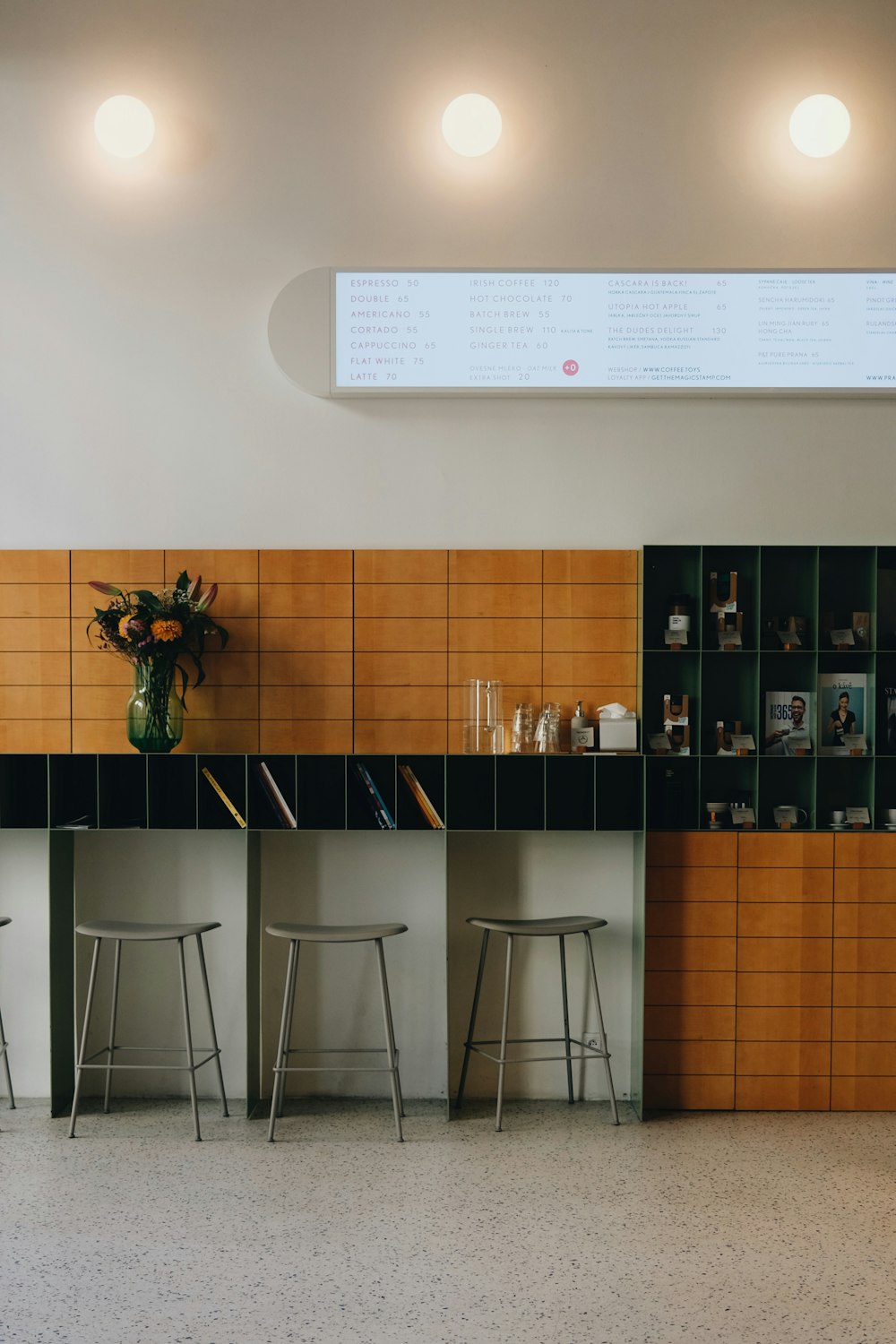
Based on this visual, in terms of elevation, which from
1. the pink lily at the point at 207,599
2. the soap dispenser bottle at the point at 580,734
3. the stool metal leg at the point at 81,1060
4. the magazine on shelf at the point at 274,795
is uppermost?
the pink lily at the point at 207,599

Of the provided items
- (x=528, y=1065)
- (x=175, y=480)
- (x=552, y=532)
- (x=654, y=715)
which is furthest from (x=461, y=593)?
(x=528, y=1065)

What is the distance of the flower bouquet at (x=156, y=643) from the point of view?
154 inches

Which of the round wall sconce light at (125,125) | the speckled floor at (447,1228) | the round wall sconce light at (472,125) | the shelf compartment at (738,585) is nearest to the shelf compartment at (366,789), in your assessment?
the speckled floor at (447,1228)

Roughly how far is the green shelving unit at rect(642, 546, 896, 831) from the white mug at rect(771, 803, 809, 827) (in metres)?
0.02

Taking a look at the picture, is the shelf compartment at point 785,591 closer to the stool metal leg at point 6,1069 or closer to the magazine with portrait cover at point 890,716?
the magazine with portrait cover at point 890,716

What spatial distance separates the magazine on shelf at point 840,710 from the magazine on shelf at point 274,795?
6.68 ft

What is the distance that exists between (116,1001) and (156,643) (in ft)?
4.53

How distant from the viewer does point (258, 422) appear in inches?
167

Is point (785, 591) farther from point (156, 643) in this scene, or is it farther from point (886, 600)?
point (156, 643)

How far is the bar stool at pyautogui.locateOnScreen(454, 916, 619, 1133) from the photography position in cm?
382

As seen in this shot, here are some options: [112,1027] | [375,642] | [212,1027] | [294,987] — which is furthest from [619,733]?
[112,1027]

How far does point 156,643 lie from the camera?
3918mm

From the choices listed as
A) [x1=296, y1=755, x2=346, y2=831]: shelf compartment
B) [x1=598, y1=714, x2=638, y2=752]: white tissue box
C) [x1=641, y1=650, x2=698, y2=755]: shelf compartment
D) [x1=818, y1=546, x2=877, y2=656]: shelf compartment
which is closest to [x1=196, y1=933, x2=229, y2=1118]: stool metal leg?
[x1=296, y1=755, x2=346, y2=831]: shelf compartment

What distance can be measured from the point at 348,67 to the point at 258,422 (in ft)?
4.62
